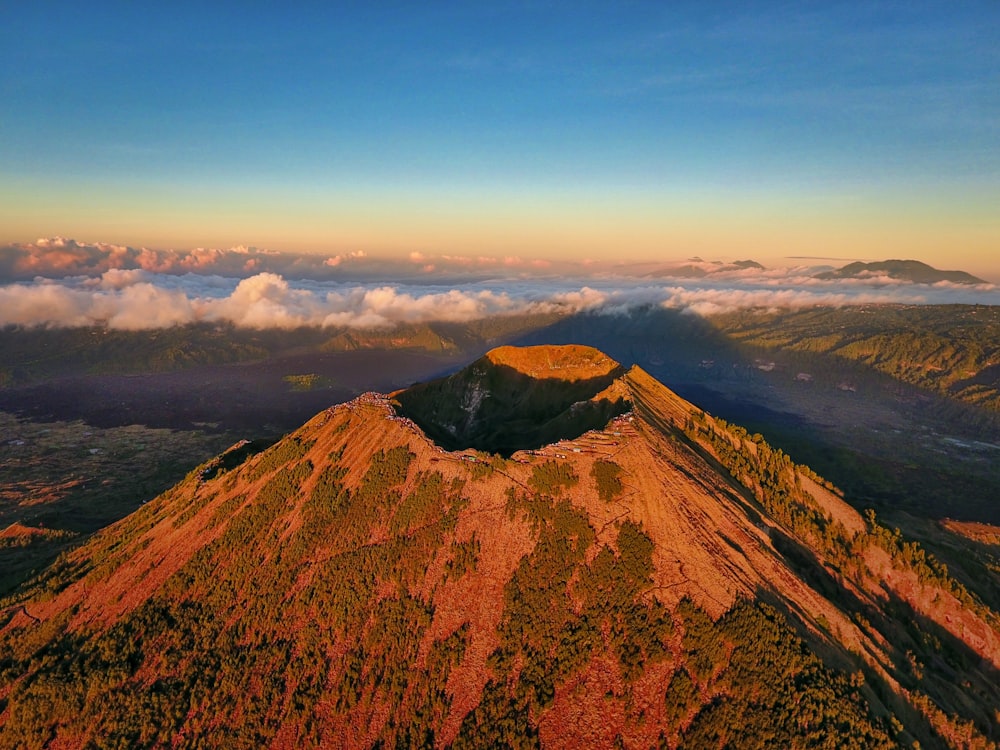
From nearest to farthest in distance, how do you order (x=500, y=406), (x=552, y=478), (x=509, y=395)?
(x=552, y=478) < (x=500, y=406) < (x=509, y=395)

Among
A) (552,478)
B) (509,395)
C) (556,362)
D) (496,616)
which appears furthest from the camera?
(556,362)

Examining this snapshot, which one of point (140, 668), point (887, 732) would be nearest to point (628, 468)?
point (887, 732)

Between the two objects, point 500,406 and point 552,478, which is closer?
point 552,478

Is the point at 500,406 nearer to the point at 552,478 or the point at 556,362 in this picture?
the point at 556,362

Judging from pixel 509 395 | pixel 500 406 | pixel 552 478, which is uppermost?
pixel 552 478

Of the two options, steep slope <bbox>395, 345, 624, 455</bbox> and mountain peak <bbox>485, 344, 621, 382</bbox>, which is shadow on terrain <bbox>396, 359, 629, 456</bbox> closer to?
steep slope <bbox>395, 345, 624, 455</bbox>

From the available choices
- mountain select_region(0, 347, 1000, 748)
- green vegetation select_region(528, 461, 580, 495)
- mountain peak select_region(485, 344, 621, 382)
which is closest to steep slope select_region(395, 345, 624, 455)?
mountain peak select_region(485, 344, 621, 382)

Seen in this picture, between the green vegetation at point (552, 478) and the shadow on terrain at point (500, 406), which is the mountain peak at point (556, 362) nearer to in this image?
the shadow on terrain at point (500, 406)

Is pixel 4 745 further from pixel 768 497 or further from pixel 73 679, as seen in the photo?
pixel 768 497

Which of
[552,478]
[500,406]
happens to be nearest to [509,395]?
[500,406]

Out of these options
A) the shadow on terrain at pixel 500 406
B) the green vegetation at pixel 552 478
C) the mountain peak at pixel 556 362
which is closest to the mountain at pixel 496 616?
the green vegetation at pixel 552 478
